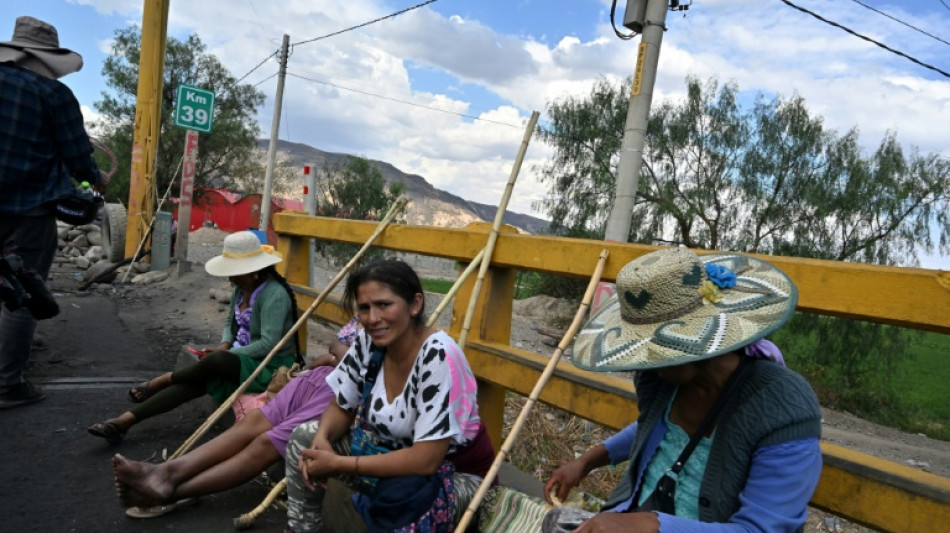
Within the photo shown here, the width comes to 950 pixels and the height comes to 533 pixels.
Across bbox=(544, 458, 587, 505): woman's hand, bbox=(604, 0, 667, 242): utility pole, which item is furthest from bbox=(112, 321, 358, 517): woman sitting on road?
bbox=(604, 0, 667, 242): utility pole

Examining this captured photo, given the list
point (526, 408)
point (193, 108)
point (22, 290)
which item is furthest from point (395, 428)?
point (193, 108)

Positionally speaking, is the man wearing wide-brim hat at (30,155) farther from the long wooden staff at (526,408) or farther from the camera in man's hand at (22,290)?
the long wooden staff at (526,408)

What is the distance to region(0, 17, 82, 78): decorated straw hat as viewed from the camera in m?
3.99

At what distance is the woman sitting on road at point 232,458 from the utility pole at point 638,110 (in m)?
4.60

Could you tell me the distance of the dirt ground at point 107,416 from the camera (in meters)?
2.89

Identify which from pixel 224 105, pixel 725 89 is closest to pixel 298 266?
pixel 725 89

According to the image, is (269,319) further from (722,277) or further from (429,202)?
(429,202)

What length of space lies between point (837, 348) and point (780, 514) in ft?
40.1

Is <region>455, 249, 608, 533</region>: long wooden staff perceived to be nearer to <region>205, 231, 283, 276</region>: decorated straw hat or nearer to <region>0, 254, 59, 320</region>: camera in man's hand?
<region>205, 231, 283, 276</region>: decorated straw hat

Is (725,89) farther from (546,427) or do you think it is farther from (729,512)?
(729,512)

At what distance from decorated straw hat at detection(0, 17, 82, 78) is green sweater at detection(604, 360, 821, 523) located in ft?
14.4

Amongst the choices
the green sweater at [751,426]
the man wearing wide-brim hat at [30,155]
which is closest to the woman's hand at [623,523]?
the green sweater at [751,426]

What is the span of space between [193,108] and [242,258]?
7809 millimetres

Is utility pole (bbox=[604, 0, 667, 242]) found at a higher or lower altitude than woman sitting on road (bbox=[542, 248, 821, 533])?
higher
